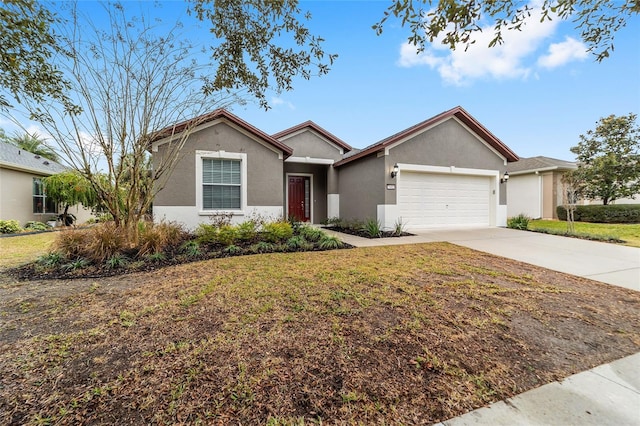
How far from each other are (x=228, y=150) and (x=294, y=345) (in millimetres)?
8135

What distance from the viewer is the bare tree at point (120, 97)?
6.14 meters

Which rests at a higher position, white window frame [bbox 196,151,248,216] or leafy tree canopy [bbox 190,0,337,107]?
leafy tree canopy [bbox 190,0,337,107]

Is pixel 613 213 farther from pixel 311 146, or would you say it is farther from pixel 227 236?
pixel 227 236

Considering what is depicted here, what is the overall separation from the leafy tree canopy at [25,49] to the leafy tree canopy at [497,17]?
13.7 ft

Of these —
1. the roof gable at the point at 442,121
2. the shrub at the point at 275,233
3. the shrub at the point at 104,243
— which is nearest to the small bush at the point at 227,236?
the shrub at the point at 275,233

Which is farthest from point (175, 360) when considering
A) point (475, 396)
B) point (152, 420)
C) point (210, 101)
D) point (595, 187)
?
point (595, 187)

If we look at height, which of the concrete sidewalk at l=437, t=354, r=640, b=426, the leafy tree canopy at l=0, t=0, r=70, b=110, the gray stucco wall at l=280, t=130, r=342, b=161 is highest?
the gray stucco wall at l=280, t=130, r=342, b=161

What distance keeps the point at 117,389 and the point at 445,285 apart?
13.8 ft

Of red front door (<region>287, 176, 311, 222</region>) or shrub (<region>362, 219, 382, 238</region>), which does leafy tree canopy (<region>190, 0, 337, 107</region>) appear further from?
red front door (<region>287, 176, 311, 222</region>)

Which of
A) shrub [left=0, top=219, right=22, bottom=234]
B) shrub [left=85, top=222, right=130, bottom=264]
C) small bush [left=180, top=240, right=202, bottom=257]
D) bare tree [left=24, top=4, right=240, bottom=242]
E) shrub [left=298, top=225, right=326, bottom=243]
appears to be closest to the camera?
shrub [left=85, top=222, right=130, bottom=264]

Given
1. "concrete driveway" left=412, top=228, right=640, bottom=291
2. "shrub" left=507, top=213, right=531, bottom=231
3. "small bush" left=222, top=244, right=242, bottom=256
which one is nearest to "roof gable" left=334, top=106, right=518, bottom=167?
"shrub" left=507, top=213, right=531, bottom=231

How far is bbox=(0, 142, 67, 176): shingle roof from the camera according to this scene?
467 inches

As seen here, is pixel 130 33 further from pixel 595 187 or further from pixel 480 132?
pixel 595 187

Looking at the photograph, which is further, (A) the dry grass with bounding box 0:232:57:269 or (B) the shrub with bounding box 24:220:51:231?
(B) the shrub with bounding box 24:220:51:231
